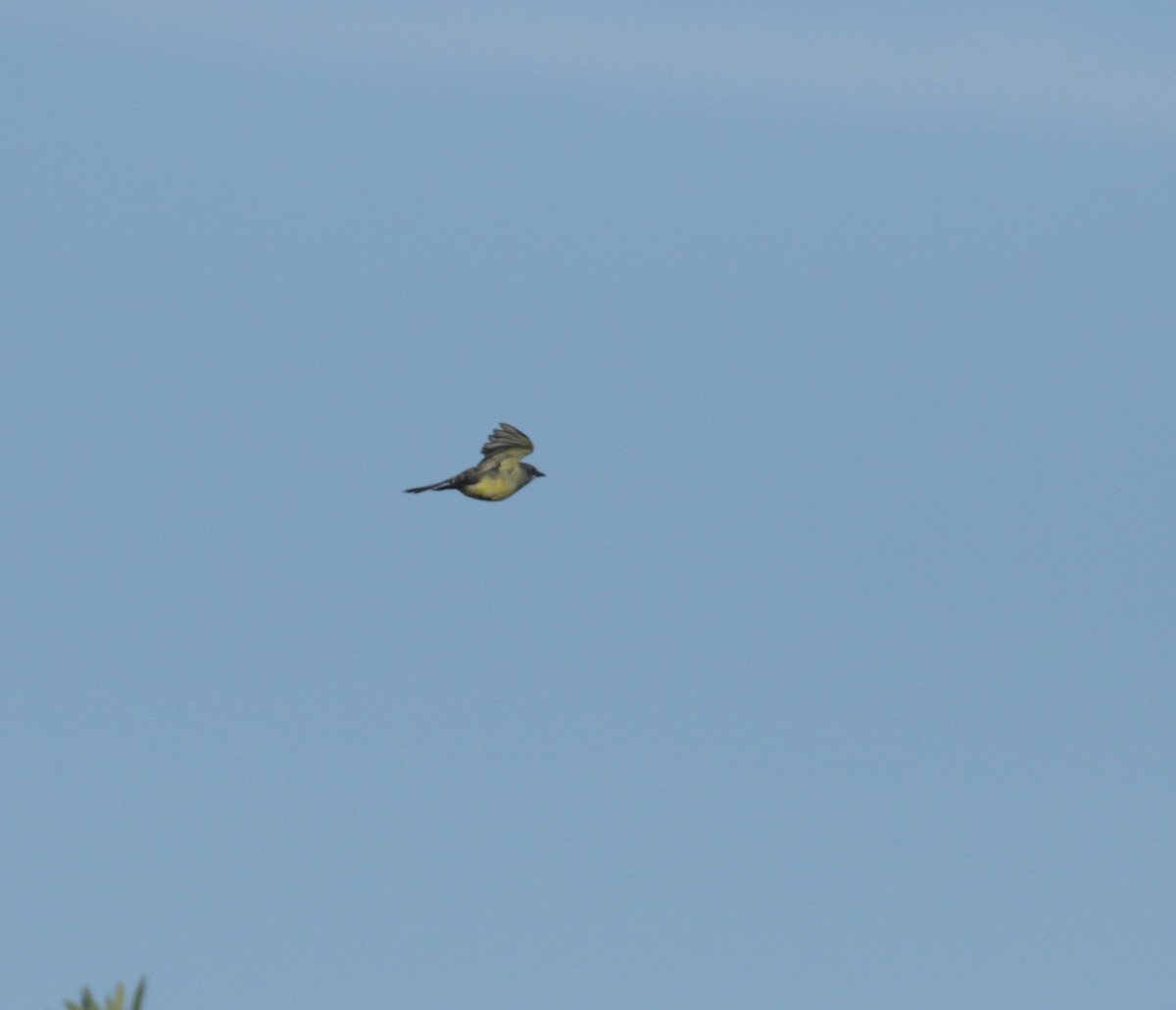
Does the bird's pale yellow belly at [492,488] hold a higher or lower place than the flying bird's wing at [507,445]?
lower

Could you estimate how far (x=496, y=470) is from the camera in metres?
25.1

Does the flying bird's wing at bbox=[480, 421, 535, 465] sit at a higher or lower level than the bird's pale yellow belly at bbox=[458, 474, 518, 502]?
higher

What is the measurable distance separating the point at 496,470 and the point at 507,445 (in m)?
0.70

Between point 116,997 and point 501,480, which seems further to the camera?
point 501,480

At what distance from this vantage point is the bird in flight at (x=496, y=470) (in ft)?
80.4

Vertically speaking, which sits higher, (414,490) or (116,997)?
(414,490)

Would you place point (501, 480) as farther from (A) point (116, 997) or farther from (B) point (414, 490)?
(A) point (116, 997)

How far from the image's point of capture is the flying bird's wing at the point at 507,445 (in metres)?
24.4

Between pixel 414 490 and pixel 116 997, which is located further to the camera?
pixel 414 490

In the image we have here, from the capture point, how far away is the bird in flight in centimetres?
2450

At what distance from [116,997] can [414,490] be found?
23751 mm

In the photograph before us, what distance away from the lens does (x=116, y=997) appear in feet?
1.38

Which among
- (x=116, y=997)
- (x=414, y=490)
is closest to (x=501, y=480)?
(x=414, y=490)

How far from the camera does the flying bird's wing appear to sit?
960 inches
